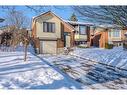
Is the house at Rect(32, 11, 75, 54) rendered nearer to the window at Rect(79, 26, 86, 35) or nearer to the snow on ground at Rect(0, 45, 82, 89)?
the window at Rect(79, 26, 86, 35)

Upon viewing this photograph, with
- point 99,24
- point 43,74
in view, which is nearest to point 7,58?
point 43,74

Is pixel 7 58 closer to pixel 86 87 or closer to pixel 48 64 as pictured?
pixel 48 64

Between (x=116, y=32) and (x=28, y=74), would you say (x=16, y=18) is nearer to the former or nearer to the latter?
(x=28, y=74)

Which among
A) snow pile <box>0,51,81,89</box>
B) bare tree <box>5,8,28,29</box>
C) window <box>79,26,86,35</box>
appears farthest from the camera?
window <box>79,26,86,35</box>

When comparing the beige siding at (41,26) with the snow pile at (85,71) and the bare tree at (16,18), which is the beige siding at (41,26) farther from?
the snow pile at (85,71)

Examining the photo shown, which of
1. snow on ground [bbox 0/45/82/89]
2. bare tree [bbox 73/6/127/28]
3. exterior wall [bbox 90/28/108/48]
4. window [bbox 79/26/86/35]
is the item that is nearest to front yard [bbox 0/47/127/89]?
snow on ground [bbox 0/45/82/89]

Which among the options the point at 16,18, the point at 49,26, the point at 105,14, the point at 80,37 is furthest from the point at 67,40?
the point at 16,18

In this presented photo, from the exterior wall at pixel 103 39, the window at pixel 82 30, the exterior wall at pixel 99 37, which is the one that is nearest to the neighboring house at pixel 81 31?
the window at pixel 82 30
